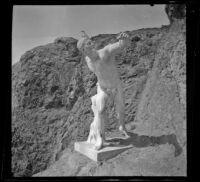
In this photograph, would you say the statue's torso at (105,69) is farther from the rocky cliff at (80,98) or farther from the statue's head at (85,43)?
the rocky cliff at (80,98)

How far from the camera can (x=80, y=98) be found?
4723 millimetres

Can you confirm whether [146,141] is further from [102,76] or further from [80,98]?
[80,98]

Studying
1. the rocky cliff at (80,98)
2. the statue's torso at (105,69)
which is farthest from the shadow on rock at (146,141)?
the statue's torso at (105,69)

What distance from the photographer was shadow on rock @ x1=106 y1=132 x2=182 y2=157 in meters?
3.37

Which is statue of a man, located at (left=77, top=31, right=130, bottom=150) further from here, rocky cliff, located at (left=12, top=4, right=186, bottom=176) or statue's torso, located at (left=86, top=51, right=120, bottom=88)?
rocky cliff, located at (left=12, top=4, right=186, bottom=176)

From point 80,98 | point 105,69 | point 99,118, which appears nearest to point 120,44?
point 105,69

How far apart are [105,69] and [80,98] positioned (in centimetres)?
166

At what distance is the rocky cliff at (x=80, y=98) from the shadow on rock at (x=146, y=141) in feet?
0.04

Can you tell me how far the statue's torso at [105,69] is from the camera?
312 cm

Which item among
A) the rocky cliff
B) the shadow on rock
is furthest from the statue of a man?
the rocky cliff

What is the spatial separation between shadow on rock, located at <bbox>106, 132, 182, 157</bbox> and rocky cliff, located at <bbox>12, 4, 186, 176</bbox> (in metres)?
0.01
